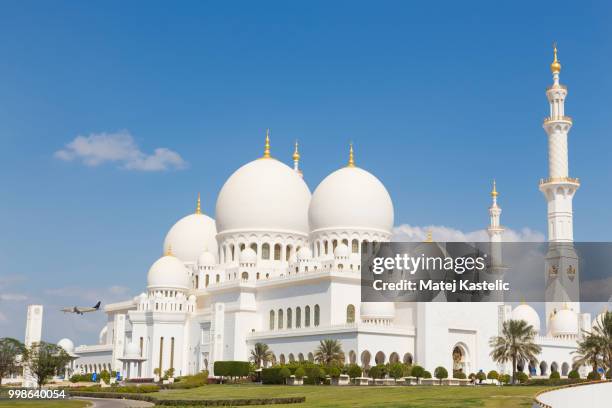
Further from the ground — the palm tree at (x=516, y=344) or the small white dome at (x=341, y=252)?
the small white dome at (x=341, y=252)

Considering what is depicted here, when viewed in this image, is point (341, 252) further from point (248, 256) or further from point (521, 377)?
point (521, 377)

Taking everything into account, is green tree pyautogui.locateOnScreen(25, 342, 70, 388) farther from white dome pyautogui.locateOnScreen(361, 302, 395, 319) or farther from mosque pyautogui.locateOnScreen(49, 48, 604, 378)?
white dome pyautogui.locateOnScreen(361, 302, 395, 319)

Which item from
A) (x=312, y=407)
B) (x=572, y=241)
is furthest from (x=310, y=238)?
(x=312, y=407)

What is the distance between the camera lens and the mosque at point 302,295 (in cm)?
5669

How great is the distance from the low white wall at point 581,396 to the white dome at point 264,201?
40.5 m

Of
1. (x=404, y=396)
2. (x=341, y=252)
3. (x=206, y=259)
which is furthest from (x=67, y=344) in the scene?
(x=404, y=396)

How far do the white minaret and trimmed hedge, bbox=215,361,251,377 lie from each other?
26875 mm

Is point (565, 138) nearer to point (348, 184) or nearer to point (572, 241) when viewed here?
point (572, 241)

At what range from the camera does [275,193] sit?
68938 mm

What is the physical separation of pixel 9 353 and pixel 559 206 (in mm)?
42418

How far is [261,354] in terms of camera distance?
58.1 meters

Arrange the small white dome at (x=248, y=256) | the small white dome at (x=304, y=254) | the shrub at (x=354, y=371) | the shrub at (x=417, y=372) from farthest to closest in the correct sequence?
the small white dome at (x=248, y=256) → the small white dome at (x=304, y=254) → the shrub at (x=417, y=372) → the shrub at (x=354, y=371)

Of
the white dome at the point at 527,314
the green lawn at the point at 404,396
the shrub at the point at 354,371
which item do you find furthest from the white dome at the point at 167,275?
the white dome at the point at 527,314

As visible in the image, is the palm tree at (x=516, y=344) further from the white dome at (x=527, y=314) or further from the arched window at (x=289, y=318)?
the white dome at (x=527, y=314)
